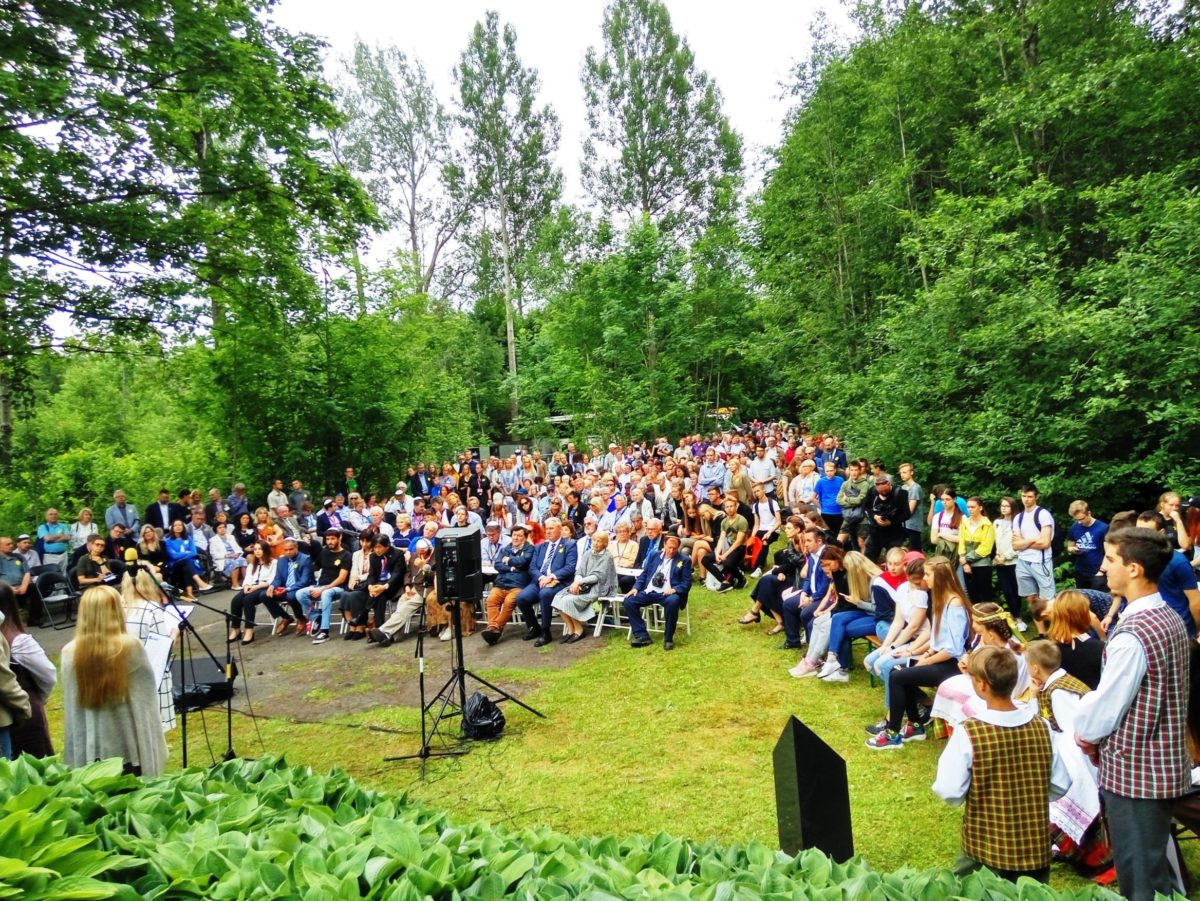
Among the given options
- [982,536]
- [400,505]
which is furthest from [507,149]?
[982,536]

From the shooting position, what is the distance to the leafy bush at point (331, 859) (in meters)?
1.78

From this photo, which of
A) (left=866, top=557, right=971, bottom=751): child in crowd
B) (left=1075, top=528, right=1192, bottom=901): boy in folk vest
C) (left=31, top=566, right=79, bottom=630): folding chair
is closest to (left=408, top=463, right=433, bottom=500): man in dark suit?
(left=31, top=566, right=79, bottom=630): folding chair

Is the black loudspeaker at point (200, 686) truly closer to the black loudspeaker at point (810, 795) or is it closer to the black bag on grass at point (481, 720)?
the black bag on grass at point (481, 720)

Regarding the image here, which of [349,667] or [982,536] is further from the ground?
[982,536]

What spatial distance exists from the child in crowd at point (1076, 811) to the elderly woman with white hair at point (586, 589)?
17.8 feet

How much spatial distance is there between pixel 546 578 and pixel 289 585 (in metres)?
3.98

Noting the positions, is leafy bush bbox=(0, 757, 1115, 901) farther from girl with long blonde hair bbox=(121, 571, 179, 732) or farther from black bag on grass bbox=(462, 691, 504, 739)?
black bag on grass bbox=(462, 691, 504, 739)

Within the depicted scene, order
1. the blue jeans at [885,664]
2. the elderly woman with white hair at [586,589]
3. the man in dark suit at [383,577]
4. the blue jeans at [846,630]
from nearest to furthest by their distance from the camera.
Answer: the blue jeans at [885,664] < the blue jeans at [846,630] < the elderly woman with white hair at [586,589] < the man in dark suit at [383,577]

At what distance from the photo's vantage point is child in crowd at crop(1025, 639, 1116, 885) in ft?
11.8

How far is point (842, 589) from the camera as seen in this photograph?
7.02m

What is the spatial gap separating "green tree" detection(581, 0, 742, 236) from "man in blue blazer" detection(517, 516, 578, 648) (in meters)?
23.1

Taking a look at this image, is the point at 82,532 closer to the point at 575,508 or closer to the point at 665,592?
the point at 575,508

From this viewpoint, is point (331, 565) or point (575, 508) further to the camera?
point (575, 508)

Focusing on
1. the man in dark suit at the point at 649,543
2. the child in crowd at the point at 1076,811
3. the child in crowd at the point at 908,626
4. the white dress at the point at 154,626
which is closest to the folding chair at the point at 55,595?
the white dress at the point at 154,626
